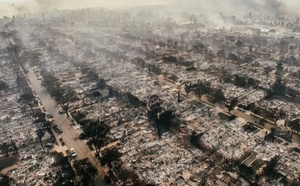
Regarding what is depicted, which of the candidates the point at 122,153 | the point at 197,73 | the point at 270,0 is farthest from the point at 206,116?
the point at 270,0

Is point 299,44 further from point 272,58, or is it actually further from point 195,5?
point 195,5

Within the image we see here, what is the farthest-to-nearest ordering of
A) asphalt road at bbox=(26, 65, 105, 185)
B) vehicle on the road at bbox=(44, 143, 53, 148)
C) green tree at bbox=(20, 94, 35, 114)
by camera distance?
1. green tree at bbox=(20, 94, 35, 114)
2. vehicle on the road at bbox=(44, 143, 53, 148)
3. asphalt road at bbox=(26, 65, 105, 185)

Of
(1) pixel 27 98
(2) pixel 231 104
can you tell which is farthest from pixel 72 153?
(2) pixel 231 104

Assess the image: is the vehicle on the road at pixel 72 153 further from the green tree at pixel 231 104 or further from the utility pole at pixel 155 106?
the green tree at pixel 231 104

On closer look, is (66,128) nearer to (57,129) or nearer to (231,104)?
(57,129)

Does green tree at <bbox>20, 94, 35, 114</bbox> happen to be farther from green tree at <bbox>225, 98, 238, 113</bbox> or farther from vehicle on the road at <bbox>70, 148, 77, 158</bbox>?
green tree at <bbox>225, 98, 238, 113</bbox>

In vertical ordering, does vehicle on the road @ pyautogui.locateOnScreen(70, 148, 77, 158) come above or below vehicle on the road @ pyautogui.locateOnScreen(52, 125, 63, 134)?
above

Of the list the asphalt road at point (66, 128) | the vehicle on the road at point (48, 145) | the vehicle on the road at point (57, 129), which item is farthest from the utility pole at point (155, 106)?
the vehicle on the road at point (48, 145)

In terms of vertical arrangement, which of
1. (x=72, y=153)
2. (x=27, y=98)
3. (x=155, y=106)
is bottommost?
(x=27, y=98)

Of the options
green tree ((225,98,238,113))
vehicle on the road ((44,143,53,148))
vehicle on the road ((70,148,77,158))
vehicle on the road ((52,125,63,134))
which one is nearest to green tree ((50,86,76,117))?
vehicle on the road ((52,125,63,134))
